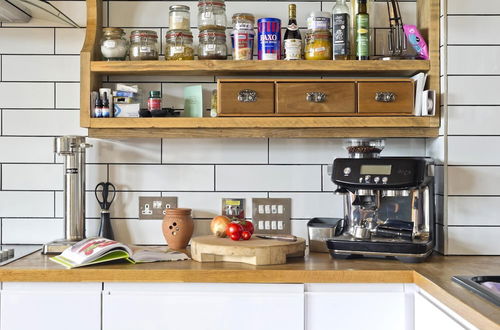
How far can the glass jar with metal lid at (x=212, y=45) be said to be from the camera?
2203 millimetres

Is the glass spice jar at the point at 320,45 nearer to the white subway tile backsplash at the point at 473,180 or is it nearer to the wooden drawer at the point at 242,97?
the wooden drawer at the point at 242,97

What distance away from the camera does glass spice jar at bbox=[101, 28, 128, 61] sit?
224cm

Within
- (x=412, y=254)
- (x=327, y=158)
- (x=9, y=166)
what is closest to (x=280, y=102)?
(x=327, y=158)

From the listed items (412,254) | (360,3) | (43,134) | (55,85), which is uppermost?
(360,3)

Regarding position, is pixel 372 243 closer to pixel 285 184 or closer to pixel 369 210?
pixel 369 210

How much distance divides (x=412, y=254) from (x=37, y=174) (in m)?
1.38

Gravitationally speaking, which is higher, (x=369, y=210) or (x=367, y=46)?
(x=367, y=46)

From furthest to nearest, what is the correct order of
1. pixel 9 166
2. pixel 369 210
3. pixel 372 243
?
pixel 9 166, pixel 369 210, pixel 372 243

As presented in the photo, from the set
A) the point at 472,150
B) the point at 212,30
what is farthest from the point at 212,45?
the point at 472,150

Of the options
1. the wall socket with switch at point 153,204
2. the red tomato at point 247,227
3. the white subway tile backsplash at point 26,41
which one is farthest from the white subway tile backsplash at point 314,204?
the white subway tile backsplash at point 26,41

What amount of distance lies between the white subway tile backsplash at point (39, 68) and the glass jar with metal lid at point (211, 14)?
0.51 metres

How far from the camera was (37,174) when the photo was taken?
2373mm

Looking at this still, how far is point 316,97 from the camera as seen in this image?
2152 millimetres

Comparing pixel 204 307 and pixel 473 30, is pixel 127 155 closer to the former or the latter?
pixel 204 307
